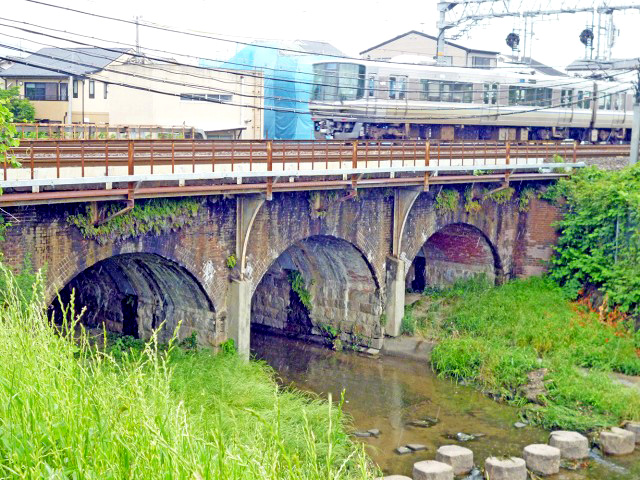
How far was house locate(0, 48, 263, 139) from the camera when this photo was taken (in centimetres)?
3688

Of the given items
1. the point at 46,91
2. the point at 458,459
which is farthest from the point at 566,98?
the point at 458,459

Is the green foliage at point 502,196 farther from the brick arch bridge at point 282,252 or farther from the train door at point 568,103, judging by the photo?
the train door at point 568,103

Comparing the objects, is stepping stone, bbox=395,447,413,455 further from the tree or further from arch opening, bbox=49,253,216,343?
the tree

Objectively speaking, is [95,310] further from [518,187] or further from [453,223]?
[518,187]

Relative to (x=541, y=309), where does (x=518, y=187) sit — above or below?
above

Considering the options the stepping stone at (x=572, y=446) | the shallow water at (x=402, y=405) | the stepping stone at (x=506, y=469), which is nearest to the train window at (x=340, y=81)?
the shallow water at (x=402, y=405)

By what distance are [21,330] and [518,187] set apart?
23417 mm

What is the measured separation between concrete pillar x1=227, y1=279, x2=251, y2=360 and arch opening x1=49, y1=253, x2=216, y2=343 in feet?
1.48

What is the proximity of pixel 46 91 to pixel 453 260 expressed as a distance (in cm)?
1991

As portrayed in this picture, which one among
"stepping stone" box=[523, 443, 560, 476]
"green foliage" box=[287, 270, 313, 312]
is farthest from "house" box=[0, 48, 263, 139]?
"stepping stone" box=[523, 443, 560, 476]

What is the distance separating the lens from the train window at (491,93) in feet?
117

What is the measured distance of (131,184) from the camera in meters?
17.0

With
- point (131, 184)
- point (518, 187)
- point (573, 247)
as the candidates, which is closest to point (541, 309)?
point (573, 247)

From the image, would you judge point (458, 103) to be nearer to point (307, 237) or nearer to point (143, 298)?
point (307, 237)
